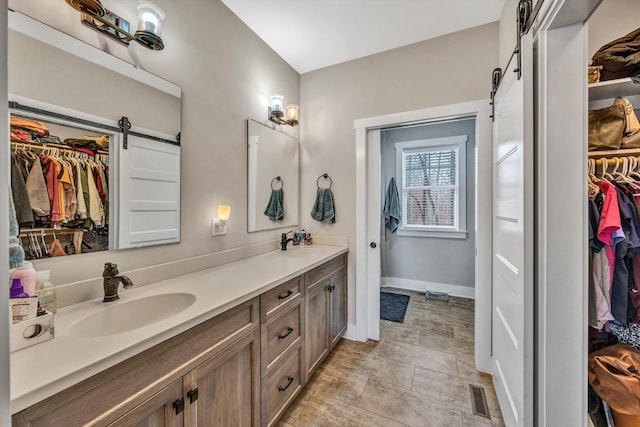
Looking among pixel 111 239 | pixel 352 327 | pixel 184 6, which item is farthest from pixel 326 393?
pixel 184 6

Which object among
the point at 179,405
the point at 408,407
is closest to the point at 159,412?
the point at 179,405

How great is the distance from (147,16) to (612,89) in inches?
89.3

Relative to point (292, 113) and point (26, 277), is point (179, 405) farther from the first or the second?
point (292, 113)

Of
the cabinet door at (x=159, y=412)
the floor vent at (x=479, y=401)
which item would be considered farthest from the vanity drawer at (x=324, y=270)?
the floor vent at (x=479, y=401)

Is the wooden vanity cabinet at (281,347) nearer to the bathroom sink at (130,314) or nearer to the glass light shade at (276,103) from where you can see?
the bathroom sink at (130,314)

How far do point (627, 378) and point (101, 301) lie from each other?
7.35ft

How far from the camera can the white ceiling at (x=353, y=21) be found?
5.93ft

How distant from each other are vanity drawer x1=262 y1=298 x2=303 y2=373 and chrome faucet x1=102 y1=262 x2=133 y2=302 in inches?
25.5

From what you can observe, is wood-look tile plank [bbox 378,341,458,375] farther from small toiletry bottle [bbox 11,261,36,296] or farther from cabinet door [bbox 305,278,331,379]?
small toiletry bottle [bbox 11,261,36,296]

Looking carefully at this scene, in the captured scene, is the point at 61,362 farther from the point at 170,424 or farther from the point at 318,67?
the point at 318,67

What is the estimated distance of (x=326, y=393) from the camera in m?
1.75

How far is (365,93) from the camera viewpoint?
94.5 inches

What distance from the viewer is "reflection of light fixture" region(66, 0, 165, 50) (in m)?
1.08

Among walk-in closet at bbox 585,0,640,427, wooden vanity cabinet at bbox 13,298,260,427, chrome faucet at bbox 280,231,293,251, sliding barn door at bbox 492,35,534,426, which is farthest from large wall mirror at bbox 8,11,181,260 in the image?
walk-in closet at bbox 585,0,640,427
